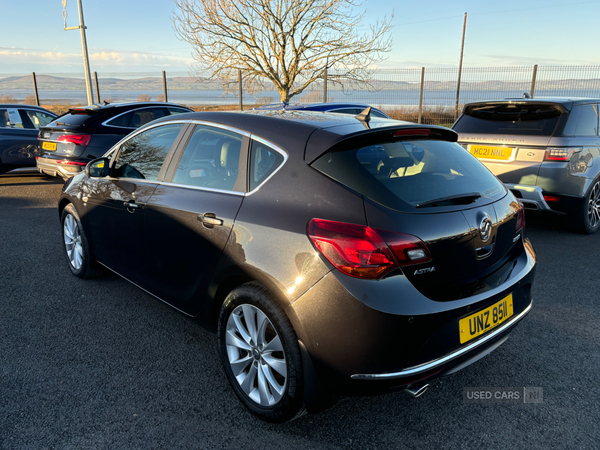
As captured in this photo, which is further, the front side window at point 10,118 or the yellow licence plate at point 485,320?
the front side window at point 10,118

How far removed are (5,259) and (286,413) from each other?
4.16 metres

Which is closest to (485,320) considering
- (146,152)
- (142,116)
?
(146,152)

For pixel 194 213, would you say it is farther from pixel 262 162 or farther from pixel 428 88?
pixel 428 88

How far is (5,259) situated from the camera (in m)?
4.86

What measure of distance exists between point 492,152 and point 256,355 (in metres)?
4.59

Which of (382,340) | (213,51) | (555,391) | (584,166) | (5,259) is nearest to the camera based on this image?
(382,340)

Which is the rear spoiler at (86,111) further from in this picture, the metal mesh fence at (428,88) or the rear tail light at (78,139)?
the metal mesh fence at (428,88)

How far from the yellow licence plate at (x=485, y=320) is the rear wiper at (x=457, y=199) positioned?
21.7 inches

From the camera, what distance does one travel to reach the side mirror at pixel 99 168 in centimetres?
363

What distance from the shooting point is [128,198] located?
3.31 metres

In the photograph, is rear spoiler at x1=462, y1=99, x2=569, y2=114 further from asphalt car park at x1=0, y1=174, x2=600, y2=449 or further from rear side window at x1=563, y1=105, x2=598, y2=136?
asphalt car park at x1=0, y1=174, x2=600, y2=449

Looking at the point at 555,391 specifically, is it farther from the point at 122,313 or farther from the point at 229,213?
the point at 122,313

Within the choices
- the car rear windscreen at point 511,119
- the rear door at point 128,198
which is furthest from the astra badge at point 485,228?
the car rear windscreen at point 511,119

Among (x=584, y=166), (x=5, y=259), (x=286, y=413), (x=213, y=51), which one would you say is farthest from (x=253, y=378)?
(x=213, y=51)
